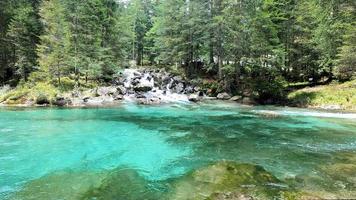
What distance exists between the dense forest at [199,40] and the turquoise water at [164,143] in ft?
35.3

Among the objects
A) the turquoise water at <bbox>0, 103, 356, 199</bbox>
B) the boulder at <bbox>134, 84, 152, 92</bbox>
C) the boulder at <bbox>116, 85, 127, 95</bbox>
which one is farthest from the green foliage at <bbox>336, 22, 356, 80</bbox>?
the boulder at <bbox>116, 85, 127, 95</bbox>

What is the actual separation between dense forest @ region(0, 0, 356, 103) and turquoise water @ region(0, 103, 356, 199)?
1076 centimetres

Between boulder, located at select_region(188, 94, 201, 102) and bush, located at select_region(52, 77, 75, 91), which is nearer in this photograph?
boulder, located at select_region(188, 94, 201, 102)

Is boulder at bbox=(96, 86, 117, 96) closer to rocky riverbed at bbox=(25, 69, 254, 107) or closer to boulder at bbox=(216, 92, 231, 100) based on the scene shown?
rocky riverbed at bbox=(25, 69, 254, 107)

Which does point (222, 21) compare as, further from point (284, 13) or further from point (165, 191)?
point (165, 191)

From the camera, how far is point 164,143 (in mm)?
15086

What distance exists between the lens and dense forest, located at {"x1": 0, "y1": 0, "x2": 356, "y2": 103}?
33688 mm

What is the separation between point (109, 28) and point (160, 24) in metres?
8.11

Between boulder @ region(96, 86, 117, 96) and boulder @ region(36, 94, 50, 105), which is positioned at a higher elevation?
boulder @ region(96, 86, 117, 96)

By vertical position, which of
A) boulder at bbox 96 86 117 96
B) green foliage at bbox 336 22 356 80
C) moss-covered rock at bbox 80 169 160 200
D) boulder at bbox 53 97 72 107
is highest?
green foliage at bbox 336 22 356 80

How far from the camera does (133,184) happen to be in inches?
372

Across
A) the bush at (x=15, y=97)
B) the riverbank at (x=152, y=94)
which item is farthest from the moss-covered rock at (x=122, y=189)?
the bush at (x=15, y=97)

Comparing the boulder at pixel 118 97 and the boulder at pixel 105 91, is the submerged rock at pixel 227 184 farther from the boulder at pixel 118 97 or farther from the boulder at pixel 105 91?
the boulder at pixel 105 91

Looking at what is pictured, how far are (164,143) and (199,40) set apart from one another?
28858mm
